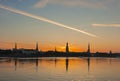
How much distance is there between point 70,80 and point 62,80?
1073mm

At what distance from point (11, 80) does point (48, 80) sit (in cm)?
490

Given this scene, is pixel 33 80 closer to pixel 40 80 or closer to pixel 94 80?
pixel 40 80

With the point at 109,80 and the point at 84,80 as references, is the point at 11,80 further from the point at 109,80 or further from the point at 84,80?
the point at 109,80

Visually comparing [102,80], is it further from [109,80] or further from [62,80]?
[62,80]

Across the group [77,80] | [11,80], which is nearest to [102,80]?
[77,80]

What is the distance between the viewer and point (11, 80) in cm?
3716

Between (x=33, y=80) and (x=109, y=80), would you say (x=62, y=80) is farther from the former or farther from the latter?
(x=109, y=80)

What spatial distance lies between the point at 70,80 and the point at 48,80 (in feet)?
9.68

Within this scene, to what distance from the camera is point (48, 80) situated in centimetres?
3775

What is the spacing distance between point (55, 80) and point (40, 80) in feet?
6.60

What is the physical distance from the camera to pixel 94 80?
38094 millimetres

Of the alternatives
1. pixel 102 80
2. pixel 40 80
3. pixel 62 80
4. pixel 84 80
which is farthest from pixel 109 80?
pixel 40 80

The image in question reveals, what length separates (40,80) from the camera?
37.6 m

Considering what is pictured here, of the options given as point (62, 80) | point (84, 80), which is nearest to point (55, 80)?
point (62, 80)
